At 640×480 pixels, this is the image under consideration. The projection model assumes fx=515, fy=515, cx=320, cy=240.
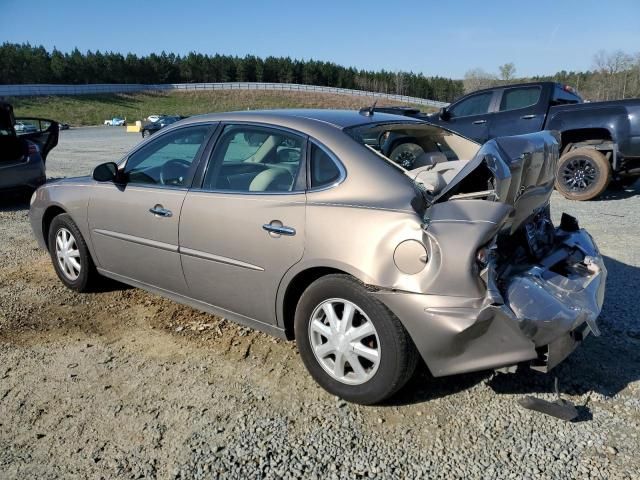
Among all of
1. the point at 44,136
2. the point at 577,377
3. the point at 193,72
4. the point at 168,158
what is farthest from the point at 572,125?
the point at 193,72

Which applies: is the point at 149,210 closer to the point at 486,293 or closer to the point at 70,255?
the point at 70,255

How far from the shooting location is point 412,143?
3717 millimetres

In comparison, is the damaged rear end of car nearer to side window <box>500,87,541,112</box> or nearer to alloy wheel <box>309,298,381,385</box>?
alloy wheel <box>309,298,381,385</box>

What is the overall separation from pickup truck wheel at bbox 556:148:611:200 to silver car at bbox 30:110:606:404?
536 centimetres

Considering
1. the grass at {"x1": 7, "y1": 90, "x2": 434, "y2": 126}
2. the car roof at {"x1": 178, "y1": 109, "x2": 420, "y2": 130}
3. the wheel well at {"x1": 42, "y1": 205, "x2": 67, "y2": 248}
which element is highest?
the car roof at {"x1": 178, "y1": 109, "x2": 420, "y2": 130}

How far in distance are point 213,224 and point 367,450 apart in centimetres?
164

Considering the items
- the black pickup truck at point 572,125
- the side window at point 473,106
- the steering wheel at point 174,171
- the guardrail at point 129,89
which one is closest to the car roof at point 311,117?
the steering wheel at point 174,171

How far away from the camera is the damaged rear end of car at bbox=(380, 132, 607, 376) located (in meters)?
2.43

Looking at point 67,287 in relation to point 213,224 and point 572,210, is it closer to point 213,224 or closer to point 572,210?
point 213,224

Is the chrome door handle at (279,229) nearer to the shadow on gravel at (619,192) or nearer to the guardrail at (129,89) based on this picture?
the shadow on gravel at (619,192)

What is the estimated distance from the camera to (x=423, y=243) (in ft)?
8.19

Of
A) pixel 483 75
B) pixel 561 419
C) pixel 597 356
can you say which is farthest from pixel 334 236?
pixel 483 75

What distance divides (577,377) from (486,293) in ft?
3.66

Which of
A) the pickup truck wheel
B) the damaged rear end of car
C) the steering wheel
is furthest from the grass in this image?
the damaged rear end of car
